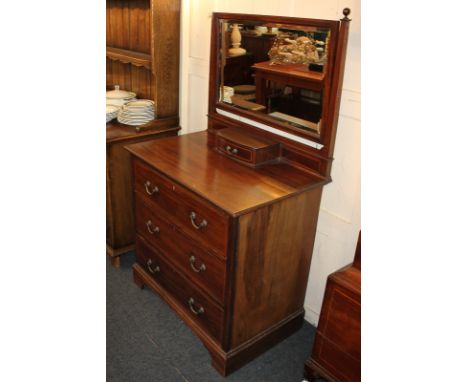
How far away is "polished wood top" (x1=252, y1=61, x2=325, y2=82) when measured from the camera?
1.92m

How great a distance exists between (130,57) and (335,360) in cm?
215

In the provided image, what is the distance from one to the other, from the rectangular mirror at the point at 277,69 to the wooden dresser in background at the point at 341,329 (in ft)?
2.14

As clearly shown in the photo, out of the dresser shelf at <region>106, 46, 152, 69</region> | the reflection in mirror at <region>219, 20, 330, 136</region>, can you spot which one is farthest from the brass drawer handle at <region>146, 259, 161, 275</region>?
the dresser shelf at <region>106, 46, 152, 69</region>

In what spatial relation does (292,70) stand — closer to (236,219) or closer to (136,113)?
(236,219)

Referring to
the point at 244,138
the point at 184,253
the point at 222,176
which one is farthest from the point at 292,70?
the point at 184,253

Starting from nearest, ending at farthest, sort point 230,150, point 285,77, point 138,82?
1. point 285,77
2. point 230,150
3. point 138,82

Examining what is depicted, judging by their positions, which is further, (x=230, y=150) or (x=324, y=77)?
(x=230, y=150)

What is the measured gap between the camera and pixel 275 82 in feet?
6.95

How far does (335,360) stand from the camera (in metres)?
1.90

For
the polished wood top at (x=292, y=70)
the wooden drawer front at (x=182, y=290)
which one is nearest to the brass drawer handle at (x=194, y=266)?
the wooden drawer front at (x=182, y=290)
